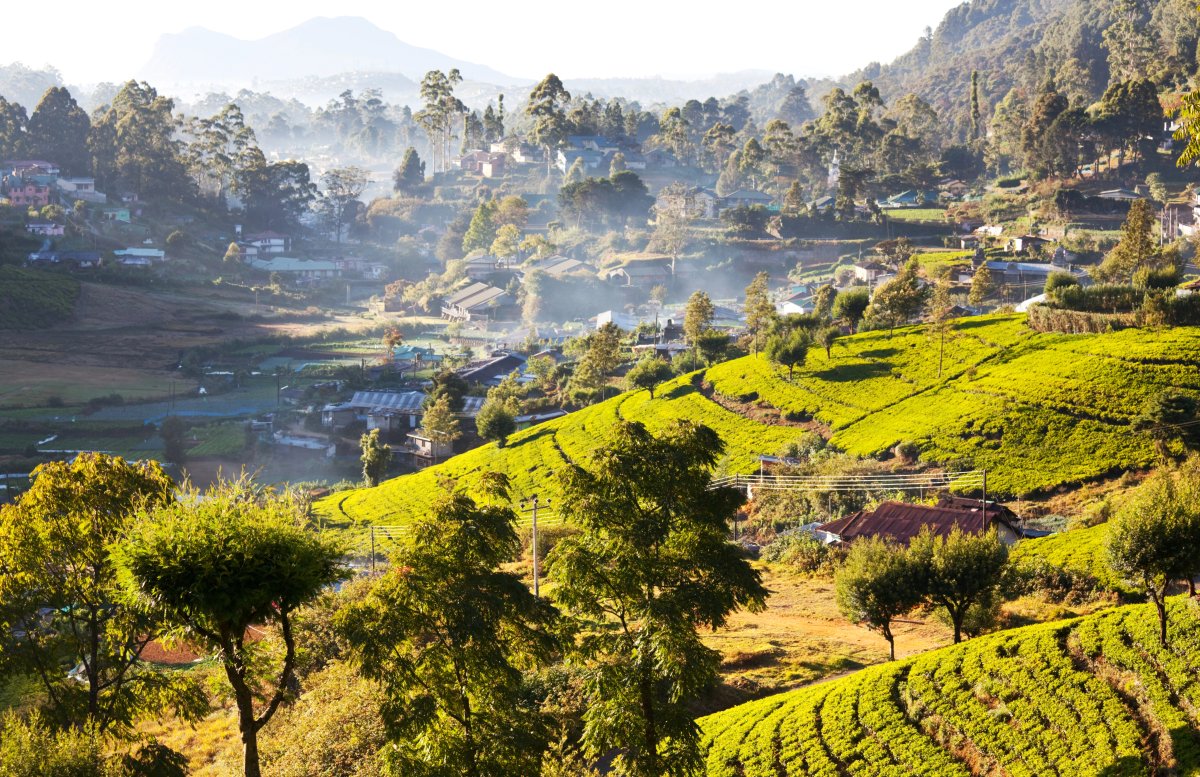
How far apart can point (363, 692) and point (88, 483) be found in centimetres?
557

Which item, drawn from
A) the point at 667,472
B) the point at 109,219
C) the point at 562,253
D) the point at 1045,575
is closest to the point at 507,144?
the point at 562,253

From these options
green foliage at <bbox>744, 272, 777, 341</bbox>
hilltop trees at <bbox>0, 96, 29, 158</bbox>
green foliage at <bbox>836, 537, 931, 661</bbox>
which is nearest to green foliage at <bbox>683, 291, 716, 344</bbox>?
green foliage at <bbox>744, 272, 777, 341</bbox>

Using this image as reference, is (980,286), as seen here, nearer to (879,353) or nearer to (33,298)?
(879,353)

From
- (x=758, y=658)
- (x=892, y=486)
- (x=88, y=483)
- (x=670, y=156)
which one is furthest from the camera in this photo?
(x=670, y=156)

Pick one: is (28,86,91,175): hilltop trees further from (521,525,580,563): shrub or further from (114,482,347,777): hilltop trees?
(114,482,347,777): hilltop trees

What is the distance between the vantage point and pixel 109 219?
106 m

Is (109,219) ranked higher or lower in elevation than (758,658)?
higher

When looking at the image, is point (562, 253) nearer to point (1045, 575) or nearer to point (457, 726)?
point (1045, 575)

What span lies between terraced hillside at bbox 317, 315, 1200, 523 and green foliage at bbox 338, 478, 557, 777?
16544mm

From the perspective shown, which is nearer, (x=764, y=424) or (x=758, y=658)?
(x=758, y=658)

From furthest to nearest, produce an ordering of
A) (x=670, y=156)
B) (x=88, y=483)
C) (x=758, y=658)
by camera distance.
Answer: (x=670, y=156)
(x=758, y=658)
(x=88, y=483)

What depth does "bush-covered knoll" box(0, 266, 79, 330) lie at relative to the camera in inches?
3093

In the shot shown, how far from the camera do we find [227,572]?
12172 millimetres

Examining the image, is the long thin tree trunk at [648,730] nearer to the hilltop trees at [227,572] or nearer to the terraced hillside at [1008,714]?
the hilltop trees at [227,572]
